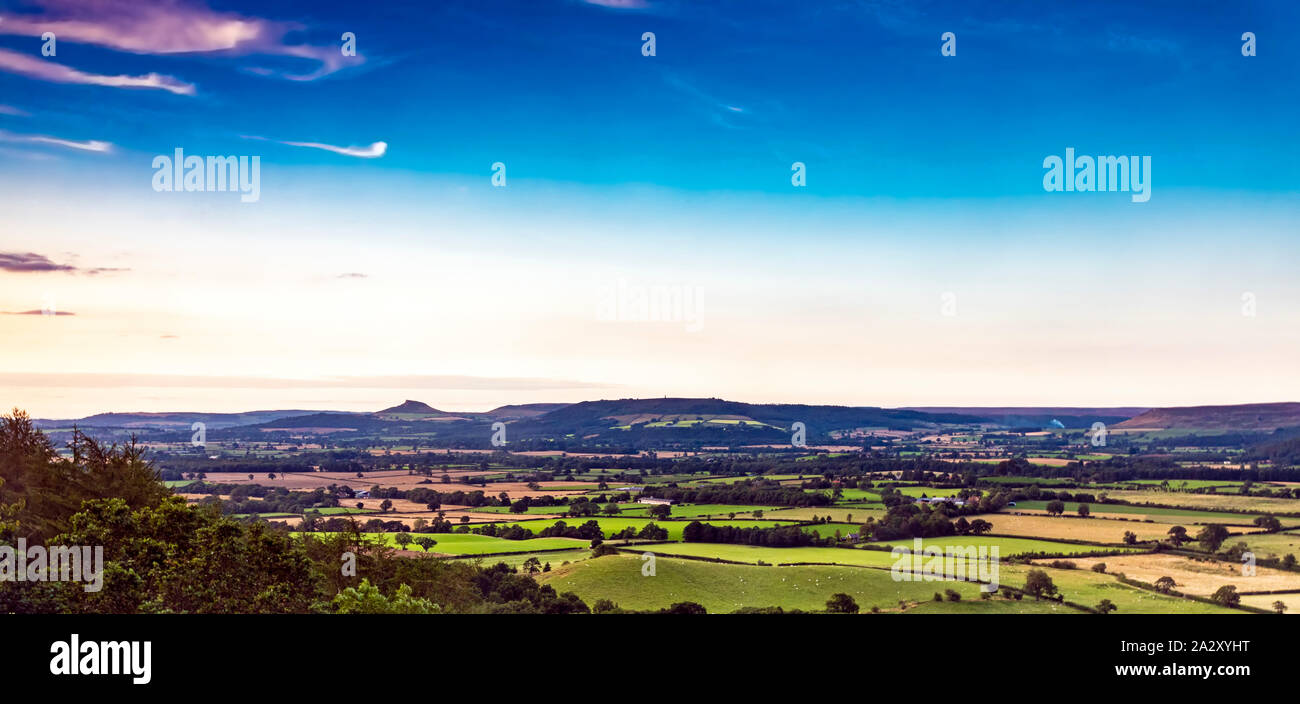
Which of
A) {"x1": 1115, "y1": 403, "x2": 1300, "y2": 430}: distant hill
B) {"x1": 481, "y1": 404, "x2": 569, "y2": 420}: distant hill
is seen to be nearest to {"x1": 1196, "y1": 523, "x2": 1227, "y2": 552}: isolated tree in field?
{"x1": 1115, "y1": 403, "x2": 1300, "y2": 430}: distant hill

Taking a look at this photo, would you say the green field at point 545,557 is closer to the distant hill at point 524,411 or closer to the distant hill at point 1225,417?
the distant hill at point 1225,417

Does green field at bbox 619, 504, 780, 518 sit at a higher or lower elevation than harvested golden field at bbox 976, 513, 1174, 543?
lower

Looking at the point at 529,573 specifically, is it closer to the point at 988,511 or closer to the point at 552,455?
the point at 988,511

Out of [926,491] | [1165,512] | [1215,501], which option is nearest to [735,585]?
[1165,512]

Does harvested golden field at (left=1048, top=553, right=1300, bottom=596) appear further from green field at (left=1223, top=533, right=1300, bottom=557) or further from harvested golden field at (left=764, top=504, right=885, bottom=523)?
harvested golden field at (left=764, top=504, right=885, bottom=523)

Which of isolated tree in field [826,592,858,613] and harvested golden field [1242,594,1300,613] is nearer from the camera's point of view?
harvested golden field [1242,594,1300,613]

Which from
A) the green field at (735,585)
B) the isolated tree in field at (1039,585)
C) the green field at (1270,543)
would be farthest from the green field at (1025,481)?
the green field at (735,585)
